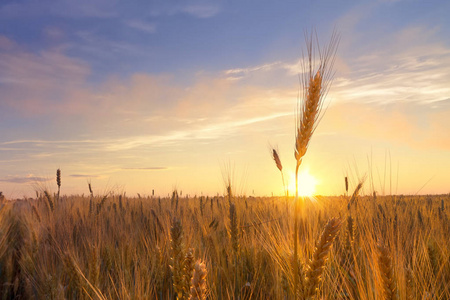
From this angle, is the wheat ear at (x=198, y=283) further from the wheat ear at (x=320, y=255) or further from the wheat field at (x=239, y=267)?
the wheat ear at (x=320, y=255)

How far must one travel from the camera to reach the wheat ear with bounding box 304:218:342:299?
1567 millimetres

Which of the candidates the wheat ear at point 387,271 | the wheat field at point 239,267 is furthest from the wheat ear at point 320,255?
the wheat ear at point 387,271

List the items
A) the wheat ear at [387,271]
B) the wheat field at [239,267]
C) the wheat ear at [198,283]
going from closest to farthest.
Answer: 1. the wheat ear at [198,283]
2. the wheat ear at [387,271]
3. the wheat field at [239,267]

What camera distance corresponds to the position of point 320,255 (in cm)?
161

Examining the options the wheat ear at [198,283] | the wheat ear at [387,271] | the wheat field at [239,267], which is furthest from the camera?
the wheat field at [239,267]

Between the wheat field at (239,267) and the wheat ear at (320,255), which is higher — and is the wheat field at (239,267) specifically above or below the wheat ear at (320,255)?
below

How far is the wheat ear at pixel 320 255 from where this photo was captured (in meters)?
1.57

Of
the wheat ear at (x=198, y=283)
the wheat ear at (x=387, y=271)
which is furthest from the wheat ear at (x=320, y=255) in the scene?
the wheat ear at (x=198, y=283)

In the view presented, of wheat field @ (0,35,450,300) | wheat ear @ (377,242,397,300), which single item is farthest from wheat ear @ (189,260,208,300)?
wheat ear @ (377,242,397,300)

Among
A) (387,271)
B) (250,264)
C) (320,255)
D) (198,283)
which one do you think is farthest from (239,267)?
(198,283)

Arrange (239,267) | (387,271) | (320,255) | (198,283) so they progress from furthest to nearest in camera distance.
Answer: (239,267), (320,255), (387,271), (198,283)

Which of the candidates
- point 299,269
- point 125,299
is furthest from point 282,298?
point 125,299

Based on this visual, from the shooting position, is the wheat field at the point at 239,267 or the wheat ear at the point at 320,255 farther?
the wheat field at the point at 239,267

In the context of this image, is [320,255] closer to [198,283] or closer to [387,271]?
[387,271]
